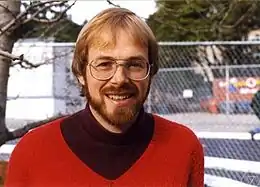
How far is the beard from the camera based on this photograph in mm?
1664

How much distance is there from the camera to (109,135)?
5.70 ft

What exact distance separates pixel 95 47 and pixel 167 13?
3406 millimetres

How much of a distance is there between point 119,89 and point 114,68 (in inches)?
2.3

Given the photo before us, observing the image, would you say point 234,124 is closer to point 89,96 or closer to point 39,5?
point 39,5

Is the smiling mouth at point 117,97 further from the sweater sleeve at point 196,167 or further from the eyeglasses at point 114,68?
the sweater sleeve at point 196,167

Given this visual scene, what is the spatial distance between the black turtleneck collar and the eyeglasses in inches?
5.8

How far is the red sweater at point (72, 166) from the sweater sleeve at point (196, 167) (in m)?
0.01

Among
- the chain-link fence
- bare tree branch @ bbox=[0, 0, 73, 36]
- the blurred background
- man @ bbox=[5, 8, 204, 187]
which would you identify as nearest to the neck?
man @ bbox=[5, 8, 204, 187]

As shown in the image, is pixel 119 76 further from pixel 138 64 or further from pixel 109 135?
pixel 109 135

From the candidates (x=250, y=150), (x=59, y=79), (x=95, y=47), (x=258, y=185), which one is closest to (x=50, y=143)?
(x=95, y=47)

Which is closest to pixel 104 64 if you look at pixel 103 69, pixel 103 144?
pixel 103 69

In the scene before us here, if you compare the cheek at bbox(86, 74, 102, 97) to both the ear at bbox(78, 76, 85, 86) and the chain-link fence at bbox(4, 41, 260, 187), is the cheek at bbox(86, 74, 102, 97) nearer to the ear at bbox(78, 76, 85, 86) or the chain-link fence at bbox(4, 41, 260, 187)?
the ear at bbox(78, 76, 85, 86)

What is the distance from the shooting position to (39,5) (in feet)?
12.0

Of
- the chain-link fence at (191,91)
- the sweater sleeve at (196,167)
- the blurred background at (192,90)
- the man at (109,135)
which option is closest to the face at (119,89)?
the man at (109,135)
